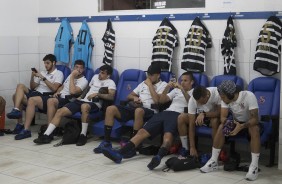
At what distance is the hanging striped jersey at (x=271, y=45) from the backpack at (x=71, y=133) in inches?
94.5

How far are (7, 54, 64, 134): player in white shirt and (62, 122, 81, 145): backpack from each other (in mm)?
612

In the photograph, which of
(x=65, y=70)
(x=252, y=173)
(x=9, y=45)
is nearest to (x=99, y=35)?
(x=65, y=70)

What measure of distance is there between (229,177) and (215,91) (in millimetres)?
956

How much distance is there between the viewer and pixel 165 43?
5777 millimetres

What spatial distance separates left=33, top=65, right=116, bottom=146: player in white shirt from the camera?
5.79 metres

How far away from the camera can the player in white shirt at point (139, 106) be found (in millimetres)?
5366

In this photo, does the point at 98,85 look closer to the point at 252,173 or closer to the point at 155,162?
the point at 155,162

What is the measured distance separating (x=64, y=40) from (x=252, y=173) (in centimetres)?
371

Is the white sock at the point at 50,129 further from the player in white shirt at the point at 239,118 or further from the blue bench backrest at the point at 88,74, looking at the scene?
the player in white shirt at the point at 239,118

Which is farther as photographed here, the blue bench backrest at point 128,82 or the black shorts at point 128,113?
the blue bench backrest at point 128,82

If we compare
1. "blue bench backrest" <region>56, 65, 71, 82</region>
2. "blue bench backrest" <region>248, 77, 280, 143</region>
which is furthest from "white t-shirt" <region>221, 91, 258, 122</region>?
"blue bench backrest" <region>56, 65, 71, 82</region>

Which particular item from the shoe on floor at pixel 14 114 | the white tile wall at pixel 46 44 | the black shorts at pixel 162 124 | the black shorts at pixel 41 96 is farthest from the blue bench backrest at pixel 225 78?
the white tile wall at pixel 46 44

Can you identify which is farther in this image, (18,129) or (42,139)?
(18,129)

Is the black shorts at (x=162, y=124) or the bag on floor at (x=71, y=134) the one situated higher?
the black shorts at (x=162, y=124)
